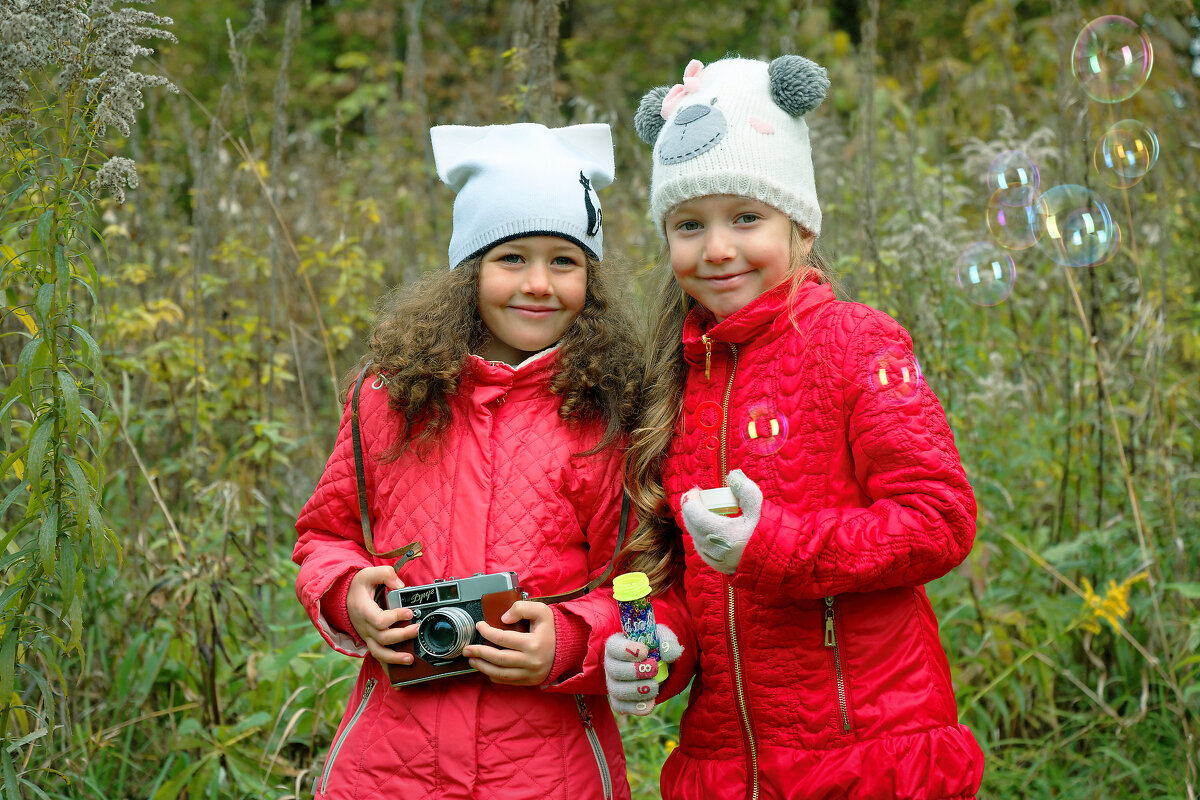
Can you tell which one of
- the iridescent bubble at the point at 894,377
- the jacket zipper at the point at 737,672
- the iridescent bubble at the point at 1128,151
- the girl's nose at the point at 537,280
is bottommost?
the jacket zipper at the point at 737,672

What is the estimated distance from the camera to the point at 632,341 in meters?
2.28

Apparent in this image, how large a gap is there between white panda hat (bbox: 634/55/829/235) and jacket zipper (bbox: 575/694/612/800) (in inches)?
38.7

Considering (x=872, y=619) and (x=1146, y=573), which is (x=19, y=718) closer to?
(x=872, y=619)

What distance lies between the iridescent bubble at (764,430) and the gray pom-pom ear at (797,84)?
0.60m

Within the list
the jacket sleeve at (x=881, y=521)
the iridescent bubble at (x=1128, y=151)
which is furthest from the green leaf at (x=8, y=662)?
the iridescent bubble at (x=1128, y=151)

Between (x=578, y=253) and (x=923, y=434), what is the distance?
86 cm

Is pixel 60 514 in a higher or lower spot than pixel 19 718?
higher

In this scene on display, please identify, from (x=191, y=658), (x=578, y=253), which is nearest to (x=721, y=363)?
(x=578, y=253)

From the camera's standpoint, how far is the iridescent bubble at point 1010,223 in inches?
117

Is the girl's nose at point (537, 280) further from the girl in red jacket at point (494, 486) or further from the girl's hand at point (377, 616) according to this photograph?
the girl's hand at point (377, 616)

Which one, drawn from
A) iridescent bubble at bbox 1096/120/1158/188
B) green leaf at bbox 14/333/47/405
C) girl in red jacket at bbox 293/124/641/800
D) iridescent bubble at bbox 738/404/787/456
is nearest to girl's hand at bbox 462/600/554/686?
girl in red jacket at bbox 293/124/641/800

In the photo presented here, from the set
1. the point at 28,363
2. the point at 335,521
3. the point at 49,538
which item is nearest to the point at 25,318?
the point at 28,363

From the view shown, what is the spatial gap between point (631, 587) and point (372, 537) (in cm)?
63

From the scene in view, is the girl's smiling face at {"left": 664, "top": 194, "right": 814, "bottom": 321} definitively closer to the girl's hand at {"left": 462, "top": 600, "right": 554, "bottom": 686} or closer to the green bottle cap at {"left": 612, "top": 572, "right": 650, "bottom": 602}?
the green bottle cap at {"left": 612, "top": 572, "right": 650, "bottom": 602}
